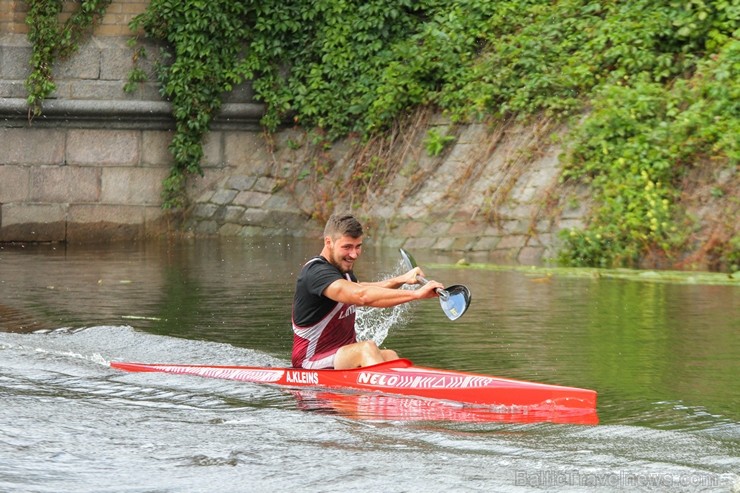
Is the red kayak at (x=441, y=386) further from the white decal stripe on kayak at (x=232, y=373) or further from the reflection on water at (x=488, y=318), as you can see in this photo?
the reflection on water at (x=488, y=318)

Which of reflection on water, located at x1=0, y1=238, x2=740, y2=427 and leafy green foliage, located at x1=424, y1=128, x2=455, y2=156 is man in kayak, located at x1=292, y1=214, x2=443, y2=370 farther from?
leafy green foliage, located at x1=424, y1=128, x2=455, y2=156

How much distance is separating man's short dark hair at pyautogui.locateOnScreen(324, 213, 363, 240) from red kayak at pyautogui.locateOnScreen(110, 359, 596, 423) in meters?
0.83

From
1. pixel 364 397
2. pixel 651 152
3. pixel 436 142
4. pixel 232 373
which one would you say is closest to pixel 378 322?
pixel 232 373

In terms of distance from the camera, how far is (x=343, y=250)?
26.9 feet

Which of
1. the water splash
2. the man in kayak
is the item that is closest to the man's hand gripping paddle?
the man in kayak

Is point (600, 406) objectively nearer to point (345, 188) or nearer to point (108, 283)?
point (108, 283)

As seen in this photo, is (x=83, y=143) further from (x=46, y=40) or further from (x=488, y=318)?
(x=488, y=318)

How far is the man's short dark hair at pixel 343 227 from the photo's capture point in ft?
26.7

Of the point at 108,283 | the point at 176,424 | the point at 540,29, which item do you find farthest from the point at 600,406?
the point at 540,29

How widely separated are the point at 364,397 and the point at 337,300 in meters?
0.62

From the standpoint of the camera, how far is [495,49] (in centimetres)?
1808

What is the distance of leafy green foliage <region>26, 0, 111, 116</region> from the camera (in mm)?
18875

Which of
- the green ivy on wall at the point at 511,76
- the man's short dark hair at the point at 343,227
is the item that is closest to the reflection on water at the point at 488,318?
the man's short dark hair at the point at 343,227

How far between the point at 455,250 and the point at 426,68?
3259 millimetres
